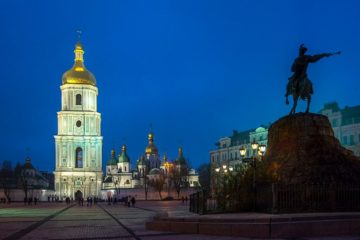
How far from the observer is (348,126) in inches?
2773

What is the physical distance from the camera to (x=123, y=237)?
1886 cm

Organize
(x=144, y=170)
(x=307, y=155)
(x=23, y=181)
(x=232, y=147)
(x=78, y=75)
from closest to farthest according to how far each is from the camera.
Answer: (x=307, y=155) → (x=232, y=147) → (x=23, y=181) → (x=78, y=75) → (x=144, y=170)

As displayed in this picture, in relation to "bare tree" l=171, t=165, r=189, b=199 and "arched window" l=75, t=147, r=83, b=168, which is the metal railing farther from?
"arched window" l=75, t=147, r=83, b=168

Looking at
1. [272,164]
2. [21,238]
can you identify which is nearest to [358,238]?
[272,164]

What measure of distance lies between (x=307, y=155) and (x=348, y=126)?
51.4 m

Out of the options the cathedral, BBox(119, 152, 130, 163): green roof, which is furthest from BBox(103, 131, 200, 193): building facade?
the cathedral

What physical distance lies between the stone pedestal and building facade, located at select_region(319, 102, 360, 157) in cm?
4785

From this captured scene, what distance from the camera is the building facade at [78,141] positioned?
111875mm

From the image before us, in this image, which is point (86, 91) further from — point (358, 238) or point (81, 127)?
point (358, 238)

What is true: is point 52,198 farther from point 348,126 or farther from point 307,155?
point 307,155

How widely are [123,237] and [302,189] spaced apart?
636 cm

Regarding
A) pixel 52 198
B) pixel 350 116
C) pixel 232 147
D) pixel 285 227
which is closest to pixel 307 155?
pixel 285 227

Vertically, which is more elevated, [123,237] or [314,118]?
[314,118]

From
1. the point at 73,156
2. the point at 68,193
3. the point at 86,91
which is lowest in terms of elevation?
the point at 68,193
